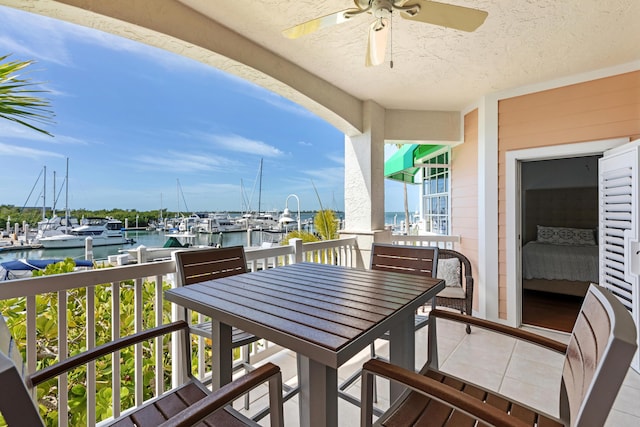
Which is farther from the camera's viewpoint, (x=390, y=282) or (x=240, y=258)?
(x=240, y=258)

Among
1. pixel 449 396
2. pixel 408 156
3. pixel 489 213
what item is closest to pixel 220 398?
pixel 449 396

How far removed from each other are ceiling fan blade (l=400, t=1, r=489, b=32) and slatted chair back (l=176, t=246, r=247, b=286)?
202cm

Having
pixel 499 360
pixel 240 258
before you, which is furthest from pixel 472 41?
pixel 499 360

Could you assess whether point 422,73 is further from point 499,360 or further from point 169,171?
point 169,171

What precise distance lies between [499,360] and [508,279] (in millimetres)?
1238

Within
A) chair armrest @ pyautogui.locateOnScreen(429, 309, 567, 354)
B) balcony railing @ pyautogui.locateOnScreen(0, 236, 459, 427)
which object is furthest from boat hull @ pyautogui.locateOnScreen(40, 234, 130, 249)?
chair armrest @ pyautogui.locateOnScreen(429, 309, 567, 354)

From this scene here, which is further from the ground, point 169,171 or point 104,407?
point 169,171

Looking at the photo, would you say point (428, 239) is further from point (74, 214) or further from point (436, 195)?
point (74, 214)

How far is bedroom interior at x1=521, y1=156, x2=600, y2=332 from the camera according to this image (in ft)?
13.8

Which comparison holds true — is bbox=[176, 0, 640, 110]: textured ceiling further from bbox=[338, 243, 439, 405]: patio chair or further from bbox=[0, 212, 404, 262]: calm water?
bbox=[0, 212, 404, 262]: calm water

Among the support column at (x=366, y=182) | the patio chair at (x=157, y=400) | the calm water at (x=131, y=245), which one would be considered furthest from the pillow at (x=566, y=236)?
the patio chair at (x=157, y=400)

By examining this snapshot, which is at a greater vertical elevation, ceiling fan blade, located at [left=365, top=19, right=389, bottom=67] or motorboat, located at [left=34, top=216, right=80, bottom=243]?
ceiling fan blade, located at [left=365, top=19, right=389, bottom=67]

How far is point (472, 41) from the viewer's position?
2646mm

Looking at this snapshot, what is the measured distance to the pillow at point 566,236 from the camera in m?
5.29
